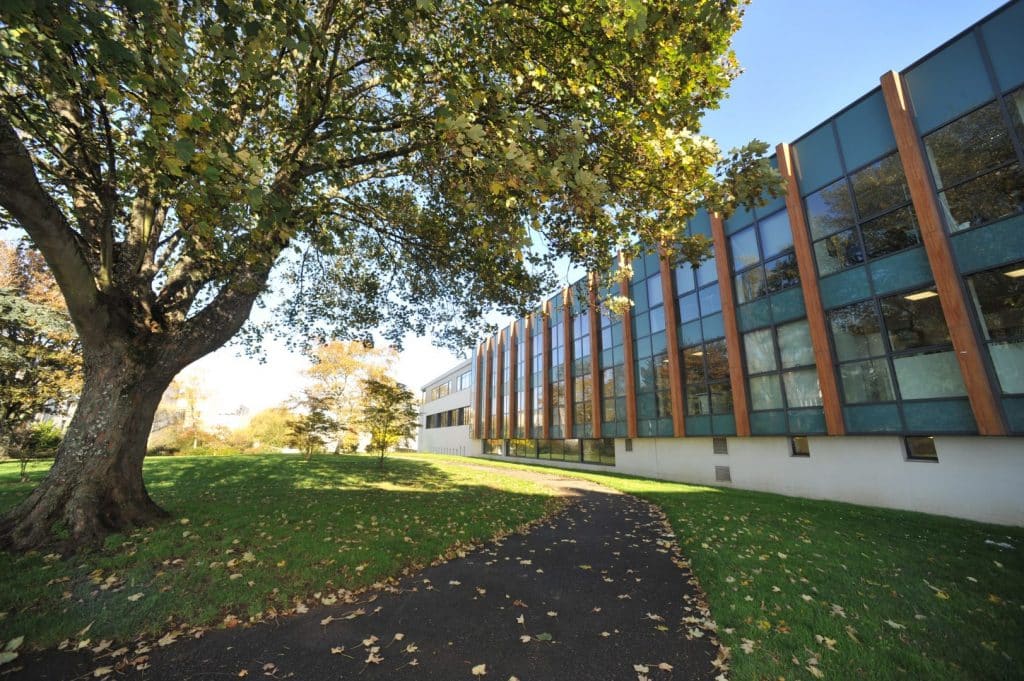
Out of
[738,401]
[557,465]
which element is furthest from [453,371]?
[738,401]

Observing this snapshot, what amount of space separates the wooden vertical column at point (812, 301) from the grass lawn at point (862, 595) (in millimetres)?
4345

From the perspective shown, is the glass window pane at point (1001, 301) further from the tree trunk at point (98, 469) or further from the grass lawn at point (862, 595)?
the tree trunk at point (98, 469)

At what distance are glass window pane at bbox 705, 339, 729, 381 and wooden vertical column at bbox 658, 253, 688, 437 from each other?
171 centimetres

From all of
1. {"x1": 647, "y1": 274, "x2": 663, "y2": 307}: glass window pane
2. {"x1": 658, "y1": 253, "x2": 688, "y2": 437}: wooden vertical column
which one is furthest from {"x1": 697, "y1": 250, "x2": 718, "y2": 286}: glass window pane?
{"x1": 647, "y1": 274, "x2": 663, "y2": 307}: glass window pane

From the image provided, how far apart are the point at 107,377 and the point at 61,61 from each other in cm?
530

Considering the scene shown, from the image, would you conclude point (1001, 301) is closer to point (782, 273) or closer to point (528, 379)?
point (782, 273)

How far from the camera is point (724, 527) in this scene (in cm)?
962

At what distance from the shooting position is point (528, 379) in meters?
35.5

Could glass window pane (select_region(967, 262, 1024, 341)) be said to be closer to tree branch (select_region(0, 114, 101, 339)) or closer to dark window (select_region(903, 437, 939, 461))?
dark window (select_region(903, 437, 939, 461))

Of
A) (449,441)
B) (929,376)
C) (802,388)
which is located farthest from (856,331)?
(449,441)

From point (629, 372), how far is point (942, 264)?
45.6 ft

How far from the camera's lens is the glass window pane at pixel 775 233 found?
16188 mm

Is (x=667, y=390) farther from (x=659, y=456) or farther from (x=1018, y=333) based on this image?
(x=1018, y=333)

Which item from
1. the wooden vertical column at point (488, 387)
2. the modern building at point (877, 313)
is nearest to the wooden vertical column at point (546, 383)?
the wooden vertical column at point (488, 387)
